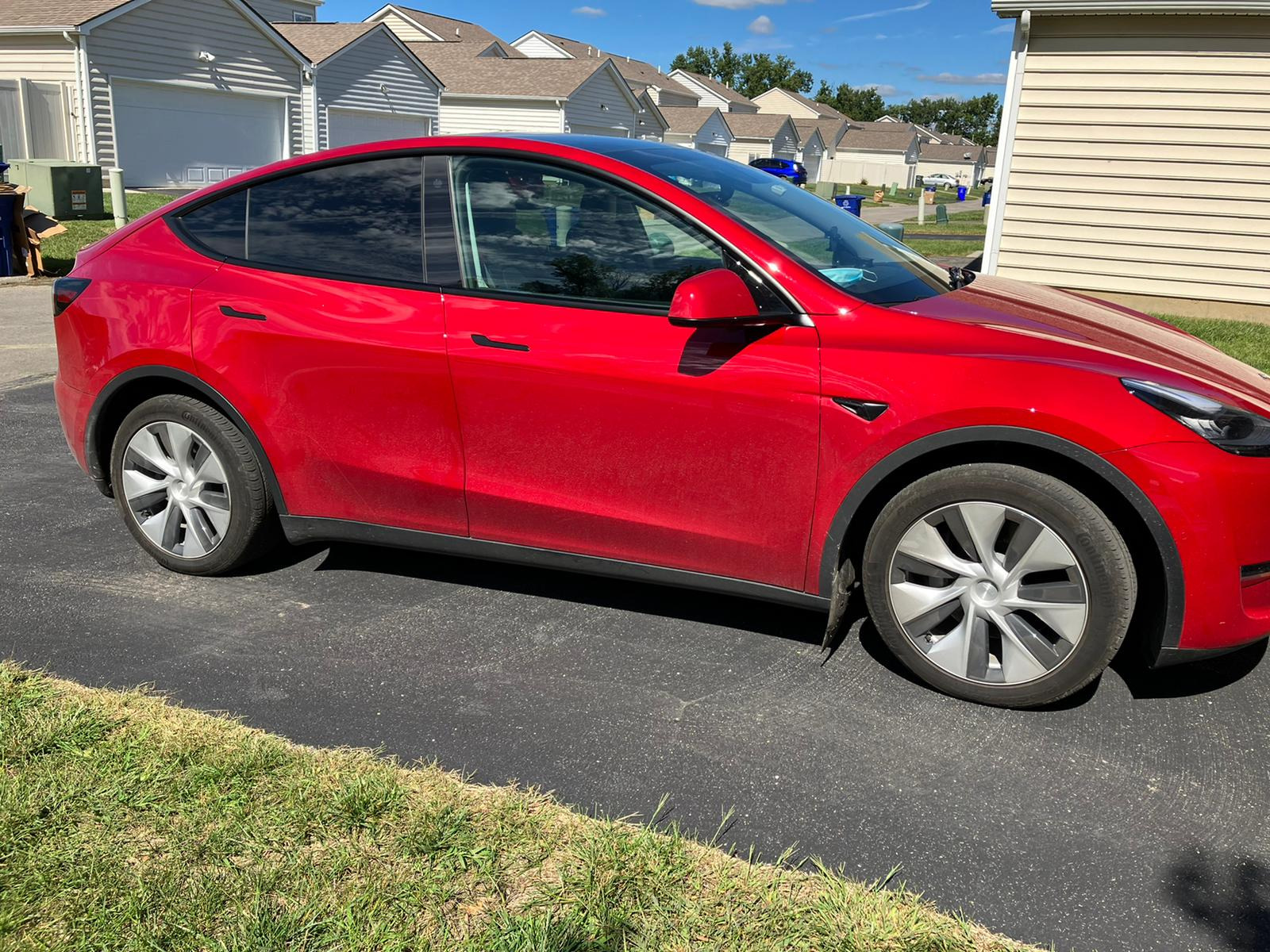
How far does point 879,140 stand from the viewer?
93875 mm

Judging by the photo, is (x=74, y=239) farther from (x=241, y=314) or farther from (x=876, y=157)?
(x=876, y=157)

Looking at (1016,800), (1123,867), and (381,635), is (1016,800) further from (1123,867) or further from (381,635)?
(381,635)

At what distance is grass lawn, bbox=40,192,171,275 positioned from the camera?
13883 mm

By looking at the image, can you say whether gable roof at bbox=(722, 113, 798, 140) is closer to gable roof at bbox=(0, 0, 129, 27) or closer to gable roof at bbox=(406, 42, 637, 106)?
gable roof at bbox=(406, 42, 637, 106)

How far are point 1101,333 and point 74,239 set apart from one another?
53.7 ft

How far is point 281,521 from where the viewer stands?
4.13 metres

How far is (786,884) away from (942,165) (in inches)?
4573

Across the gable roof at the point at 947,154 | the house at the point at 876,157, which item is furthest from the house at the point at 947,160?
the house at the point at 876,157

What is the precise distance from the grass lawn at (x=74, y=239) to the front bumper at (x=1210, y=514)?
10.8 m

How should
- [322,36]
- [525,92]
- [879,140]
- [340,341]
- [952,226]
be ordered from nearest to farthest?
[340,341] → [952,226] → [322,36] → [525,92] → [879,140]

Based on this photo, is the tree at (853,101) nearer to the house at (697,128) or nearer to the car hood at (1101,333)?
the house at (697,128)

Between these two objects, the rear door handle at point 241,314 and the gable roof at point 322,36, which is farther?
the gable roof at point 322,36

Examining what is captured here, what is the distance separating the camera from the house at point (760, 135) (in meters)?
71.1

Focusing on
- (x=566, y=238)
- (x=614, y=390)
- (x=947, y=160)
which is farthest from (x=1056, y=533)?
(x=947, y=160)
